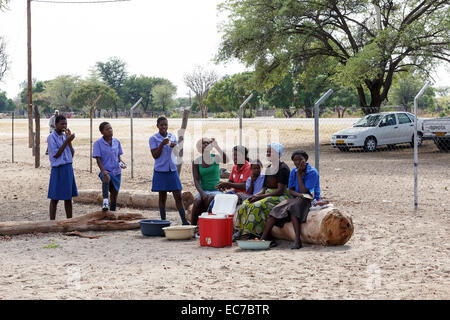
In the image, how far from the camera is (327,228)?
22.6 ft

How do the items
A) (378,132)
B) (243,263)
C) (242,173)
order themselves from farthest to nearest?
(378,132) < (242,173) < (243,263)

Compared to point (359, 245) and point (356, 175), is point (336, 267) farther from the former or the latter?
point (356, 175)

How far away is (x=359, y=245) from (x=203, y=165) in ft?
7.90

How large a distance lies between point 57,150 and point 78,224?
1089 millimetres

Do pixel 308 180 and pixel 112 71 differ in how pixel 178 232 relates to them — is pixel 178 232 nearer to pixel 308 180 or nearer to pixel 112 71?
pixel 308 180

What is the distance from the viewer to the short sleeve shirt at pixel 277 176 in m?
7.42

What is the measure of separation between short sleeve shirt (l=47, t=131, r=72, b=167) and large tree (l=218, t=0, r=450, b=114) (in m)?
14.0

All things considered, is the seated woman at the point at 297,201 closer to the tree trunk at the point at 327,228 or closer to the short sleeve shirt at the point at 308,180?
the short sleeve shirt at the point at 308,180

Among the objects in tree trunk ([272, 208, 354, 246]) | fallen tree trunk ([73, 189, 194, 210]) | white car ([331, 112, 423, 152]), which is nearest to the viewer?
tree trunk ([272, 208, 354, 246])

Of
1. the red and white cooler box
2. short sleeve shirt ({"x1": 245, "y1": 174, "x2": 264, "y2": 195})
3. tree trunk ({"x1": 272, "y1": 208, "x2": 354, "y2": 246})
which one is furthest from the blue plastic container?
tree trunk ({"x1": 272, "y1": 208, "x2": 354, "y2": 246})

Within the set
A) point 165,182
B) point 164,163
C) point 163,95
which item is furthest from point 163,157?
point 163,95

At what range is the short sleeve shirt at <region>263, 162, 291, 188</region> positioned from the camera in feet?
24.3

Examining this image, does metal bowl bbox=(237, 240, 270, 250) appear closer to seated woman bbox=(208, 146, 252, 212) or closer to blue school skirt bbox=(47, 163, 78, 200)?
seated woman bbox=(208, 146, 252, 212)
